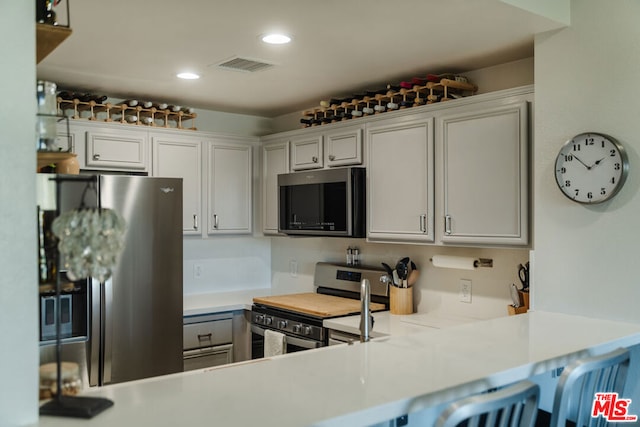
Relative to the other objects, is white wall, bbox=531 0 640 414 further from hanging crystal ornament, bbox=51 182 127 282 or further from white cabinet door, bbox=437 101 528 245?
hanging crystal ornament, bbox=51 182 127 282

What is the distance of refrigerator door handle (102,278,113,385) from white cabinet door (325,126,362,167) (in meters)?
1.59

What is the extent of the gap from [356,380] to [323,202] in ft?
7.33

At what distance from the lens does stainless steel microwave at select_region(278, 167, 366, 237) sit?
3.63 meters

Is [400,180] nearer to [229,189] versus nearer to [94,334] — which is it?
[229,189]

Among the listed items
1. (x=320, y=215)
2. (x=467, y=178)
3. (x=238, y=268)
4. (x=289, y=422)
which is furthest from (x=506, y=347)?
(x=238, y=268)

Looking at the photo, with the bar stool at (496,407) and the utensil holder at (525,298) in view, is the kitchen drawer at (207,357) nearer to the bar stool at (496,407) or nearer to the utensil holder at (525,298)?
the utensil holder at (525,298)

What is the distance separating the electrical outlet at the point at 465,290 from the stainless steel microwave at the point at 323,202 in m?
0.68

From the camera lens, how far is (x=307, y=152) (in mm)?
4066

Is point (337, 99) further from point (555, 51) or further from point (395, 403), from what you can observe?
point (395, 403)

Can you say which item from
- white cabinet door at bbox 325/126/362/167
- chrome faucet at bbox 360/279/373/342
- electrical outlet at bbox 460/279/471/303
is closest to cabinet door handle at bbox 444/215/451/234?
electrical outlet at bbox 460/279/471/303

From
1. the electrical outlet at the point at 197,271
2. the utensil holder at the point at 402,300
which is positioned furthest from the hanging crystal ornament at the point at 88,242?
the electrical outlet at the point at 197,271

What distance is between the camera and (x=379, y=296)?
3.85 metres

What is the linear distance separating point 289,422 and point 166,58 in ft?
7.66
